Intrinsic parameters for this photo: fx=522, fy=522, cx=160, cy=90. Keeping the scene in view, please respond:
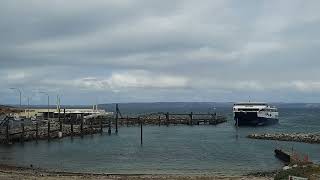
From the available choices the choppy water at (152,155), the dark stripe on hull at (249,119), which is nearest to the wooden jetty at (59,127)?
the choppy water at (152,155)

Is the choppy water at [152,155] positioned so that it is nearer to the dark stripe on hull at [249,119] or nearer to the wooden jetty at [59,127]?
the wooden jetty at [59,127]

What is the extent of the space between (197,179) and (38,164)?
2343 cm

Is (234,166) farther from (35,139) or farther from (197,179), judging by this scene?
(35,139)

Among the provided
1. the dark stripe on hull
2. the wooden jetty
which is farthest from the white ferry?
the wooden jetty

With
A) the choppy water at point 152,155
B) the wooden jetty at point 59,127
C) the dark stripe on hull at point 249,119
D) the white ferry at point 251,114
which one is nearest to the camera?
the choppy water at point 152,155

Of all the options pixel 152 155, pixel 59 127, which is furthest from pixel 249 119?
pixel 152 155

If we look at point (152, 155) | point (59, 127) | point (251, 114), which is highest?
point (251, 114)

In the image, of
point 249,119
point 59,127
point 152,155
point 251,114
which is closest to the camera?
point 152,155

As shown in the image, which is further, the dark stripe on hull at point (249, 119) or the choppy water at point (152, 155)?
the dark stripe on hull at point (249, 119)

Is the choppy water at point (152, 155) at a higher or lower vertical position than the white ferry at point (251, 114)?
lower

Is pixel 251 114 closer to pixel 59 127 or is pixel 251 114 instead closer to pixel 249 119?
pixel 249 119

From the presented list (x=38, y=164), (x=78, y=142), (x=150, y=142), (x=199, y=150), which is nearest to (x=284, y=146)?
(x=199, y=150)

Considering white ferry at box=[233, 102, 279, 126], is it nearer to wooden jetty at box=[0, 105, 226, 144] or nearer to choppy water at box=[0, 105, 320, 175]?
wooden jetty at box=[0, 105, 226, 144]

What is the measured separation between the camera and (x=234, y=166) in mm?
57344
